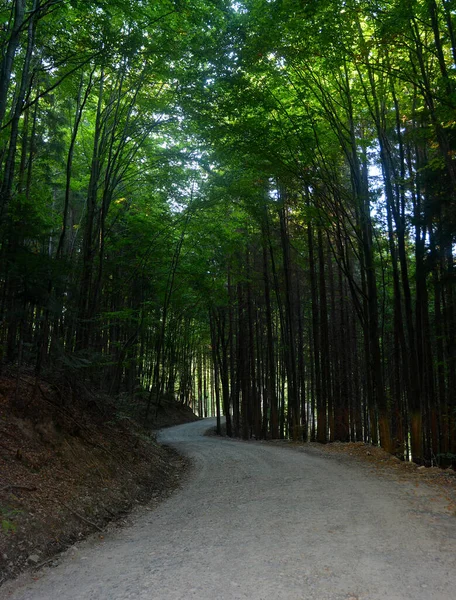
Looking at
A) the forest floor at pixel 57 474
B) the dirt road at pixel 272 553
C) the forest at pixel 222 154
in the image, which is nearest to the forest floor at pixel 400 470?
the dirt road at pixel 272 553

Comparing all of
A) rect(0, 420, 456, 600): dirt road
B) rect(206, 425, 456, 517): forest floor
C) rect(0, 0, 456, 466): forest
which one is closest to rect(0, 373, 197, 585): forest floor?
rect(0, 420, 456, 600): dirt road

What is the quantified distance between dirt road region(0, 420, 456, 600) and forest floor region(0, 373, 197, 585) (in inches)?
11.1

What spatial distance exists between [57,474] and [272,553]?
3004mm

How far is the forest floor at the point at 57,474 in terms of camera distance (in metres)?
3.99

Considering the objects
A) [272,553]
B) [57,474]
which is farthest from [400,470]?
[57,474]

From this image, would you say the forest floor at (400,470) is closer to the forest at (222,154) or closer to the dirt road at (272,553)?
the dirt road at (272,553)

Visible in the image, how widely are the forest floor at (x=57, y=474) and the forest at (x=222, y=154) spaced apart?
70 centimetres

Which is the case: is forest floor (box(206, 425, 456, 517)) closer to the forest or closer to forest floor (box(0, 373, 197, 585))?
the forest

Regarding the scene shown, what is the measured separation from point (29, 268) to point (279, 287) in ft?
40.5

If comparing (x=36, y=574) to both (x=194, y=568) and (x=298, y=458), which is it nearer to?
(x=194, y=568)

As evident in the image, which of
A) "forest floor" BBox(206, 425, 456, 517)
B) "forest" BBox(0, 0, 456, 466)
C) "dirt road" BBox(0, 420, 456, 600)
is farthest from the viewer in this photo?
"forest" BBox(0, 0, 456, 466)

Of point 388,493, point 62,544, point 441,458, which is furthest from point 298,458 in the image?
point 62,544

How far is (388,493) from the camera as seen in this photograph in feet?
19.7

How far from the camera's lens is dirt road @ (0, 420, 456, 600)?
3074mm
